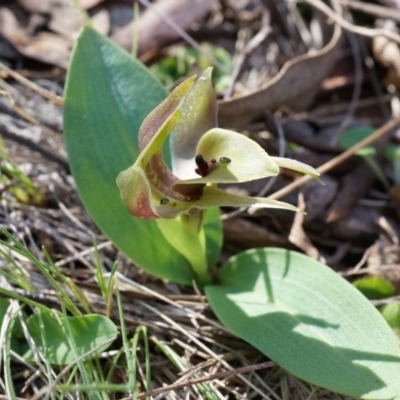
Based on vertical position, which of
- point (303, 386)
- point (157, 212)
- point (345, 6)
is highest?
point (157, 212)

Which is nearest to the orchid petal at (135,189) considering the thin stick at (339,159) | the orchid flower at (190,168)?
the orchid flower at (190,168)

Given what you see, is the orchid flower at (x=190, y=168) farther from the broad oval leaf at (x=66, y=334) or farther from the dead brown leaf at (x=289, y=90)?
the dead brown leaf at (x=289, y=90)

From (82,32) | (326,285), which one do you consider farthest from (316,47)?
(326,285)

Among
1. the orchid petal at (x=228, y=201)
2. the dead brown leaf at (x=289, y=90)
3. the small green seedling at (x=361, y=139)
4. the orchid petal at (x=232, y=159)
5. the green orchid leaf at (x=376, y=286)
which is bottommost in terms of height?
the green orchid leaf at (x=376, y=286)

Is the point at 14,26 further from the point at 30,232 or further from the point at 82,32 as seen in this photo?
the point at 30,232

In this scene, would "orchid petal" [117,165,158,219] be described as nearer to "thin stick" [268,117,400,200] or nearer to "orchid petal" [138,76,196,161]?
"orchid petal" [138,76,196,161]

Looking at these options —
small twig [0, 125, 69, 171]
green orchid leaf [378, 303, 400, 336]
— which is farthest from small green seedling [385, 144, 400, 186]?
small twig [0, 125, 69, 171]

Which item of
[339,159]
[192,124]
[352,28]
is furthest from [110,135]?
[352,28]
